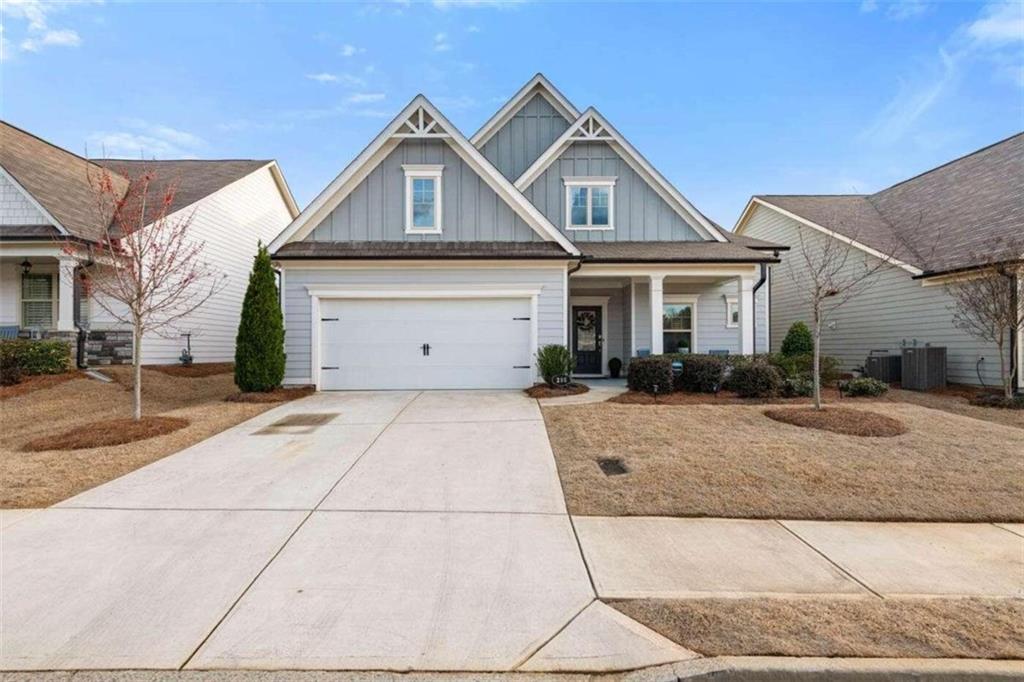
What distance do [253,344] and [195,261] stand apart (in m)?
7.15

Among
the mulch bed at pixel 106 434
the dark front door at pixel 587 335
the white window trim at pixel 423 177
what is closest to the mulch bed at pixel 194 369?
the mulch bed at pixel 106 434

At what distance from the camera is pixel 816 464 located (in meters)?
5.98

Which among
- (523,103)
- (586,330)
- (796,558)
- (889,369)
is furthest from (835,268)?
(796,558)

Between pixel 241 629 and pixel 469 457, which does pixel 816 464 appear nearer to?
pixel 469 457

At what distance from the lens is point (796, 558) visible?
3.87 m

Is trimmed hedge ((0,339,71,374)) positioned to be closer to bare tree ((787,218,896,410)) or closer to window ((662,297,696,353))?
window ((662,297,696,353))

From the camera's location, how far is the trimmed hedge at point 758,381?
1022 centimetres

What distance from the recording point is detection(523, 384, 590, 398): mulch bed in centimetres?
1093

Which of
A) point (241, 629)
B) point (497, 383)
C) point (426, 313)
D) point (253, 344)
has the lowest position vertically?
point (241, 629)

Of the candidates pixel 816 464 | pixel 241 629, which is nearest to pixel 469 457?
pixel 241 629

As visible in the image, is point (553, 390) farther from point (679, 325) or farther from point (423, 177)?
point (679, 325)

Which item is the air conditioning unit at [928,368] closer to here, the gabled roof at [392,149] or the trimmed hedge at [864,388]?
the trimmed hedge at [864,388]

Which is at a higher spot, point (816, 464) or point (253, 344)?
point (253, 344)

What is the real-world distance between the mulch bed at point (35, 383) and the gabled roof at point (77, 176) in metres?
3.42
